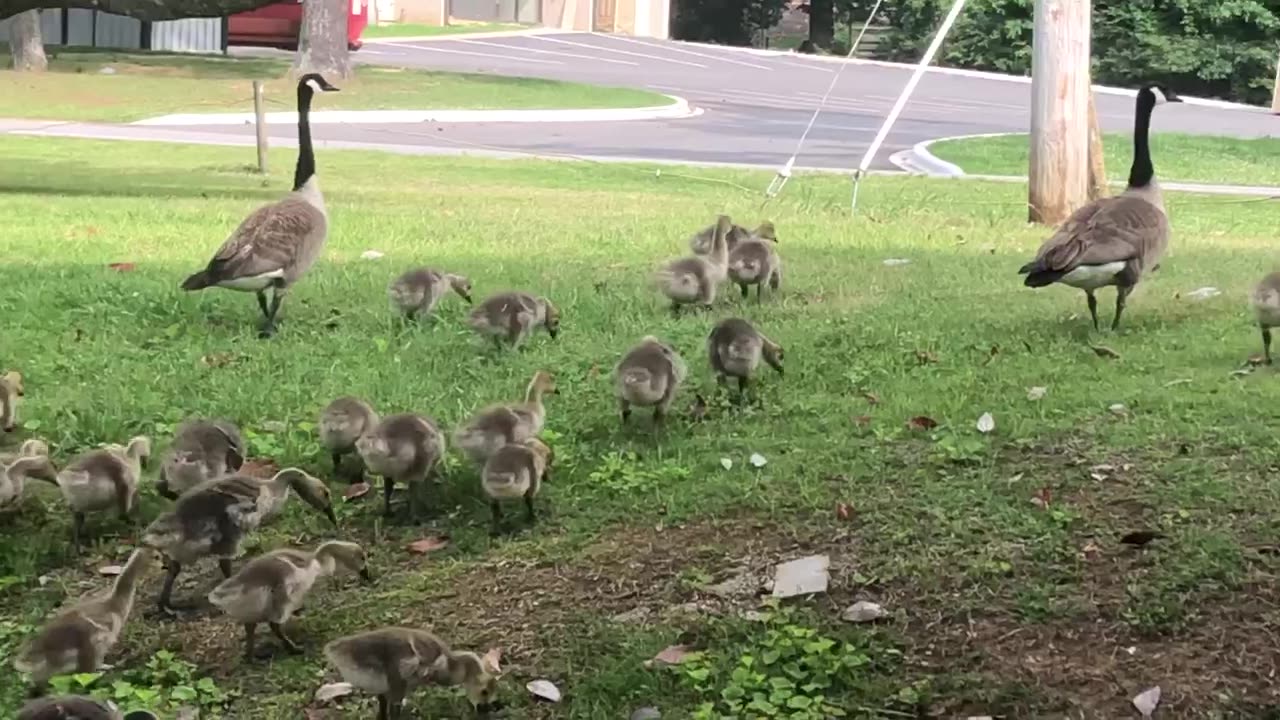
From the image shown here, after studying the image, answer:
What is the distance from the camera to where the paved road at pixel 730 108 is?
2675 cm

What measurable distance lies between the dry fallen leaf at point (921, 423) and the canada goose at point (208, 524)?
3141mm

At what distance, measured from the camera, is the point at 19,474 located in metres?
6.58

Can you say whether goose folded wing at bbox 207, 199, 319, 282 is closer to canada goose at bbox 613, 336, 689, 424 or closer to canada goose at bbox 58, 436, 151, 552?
canada goose at bbox 58, 436, 151, 552

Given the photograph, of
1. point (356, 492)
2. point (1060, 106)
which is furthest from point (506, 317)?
point (1060, 106)

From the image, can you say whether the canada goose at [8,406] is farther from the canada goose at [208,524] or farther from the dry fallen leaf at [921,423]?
the dry fallen leaf at [921,423]

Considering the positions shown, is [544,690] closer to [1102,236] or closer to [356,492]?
[356,492]

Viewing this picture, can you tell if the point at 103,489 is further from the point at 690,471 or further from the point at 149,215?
the point at 149,215

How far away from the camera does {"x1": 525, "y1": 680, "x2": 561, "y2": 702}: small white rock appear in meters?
5.11

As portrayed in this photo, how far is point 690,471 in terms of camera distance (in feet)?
23.0

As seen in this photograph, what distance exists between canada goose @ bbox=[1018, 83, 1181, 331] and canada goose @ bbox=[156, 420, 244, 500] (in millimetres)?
4544

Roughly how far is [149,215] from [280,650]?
10.3m

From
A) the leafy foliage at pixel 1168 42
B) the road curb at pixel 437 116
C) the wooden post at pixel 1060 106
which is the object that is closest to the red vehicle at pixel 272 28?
the road curb at pixel 437 116

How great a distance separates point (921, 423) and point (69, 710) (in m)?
4.30

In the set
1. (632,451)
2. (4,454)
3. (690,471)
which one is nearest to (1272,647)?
(690,471)
